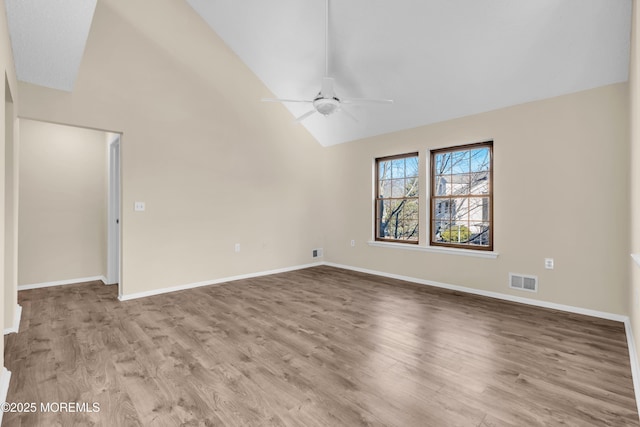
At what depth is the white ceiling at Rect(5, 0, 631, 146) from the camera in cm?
271

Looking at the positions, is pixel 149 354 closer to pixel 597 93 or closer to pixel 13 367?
pixel 13 367

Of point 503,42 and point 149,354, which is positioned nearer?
point 149,354

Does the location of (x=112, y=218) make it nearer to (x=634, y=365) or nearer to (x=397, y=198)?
(x=397, y=198)

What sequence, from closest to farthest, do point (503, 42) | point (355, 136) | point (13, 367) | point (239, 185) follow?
point (13, 367) < point (503, 42) < point (239, 185) < point (355, 136)

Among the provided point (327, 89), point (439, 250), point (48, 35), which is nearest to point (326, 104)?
point (327, 89)

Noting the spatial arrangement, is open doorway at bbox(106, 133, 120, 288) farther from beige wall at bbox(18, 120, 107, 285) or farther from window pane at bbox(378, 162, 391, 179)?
window pane at bbox(378, 162, 391, 179)

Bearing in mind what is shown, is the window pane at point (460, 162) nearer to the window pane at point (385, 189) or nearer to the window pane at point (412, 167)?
the window pane at point (412, 167)

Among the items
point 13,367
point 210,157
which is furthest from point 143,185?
point 13,367

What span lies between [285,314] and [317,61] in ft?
11.7

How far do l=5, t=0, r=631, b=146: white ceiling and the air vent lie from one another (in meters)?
2.19

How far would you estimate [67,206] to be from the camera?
4.79 meters

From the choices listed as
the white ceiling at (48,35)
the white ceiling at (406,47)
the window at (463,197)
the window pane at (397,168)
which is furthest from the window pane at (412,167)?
the white ceiling at (48,35)

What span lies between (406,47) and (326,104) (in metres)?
1.26

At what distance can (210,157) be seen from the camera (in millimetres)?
4758
